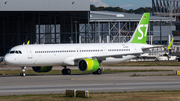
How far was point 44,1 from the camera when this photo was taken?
2474 inches

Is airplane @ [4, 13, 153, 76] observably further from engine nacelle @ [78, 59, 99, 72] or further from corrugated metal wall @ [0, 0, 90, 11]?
corrugated metal wall @ [0, 0, 90, 11]

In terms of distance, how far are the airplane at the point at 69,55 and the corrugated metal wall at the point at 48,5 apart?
2069 centimetres

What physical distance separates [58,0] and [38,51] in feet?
88.9

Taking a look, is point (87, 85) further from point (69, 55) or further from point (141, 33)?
point (141, 33)

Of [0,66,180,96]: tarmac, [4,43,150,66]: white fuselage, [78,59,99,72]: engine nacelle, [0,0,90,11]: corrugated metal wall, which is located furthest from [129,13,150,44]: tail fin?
[0,0,90,11]: corrugated metal wall

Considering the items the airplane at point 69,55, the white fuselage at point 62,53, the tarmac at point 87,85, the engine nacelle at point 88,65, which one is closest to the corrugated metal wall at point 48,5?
the airplane at point 69,55

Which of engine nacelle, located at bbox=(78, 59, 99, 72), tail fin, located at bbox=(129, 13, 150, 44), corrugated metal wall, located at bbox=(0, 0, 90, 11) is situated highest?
corrugated metal wall, located at bbox=(0, 0, 90, 11)

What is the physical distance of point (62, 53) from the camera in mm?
39125

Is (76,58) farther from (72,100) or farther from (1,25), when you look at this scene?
(1,25)

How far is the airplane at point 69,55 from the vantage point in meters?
36.9

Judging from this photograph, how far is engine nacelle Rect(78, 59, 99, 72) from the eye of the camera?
36.9 m

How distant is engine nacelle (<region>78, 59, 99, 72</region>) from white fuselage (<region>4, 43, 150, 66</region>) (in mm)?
1534

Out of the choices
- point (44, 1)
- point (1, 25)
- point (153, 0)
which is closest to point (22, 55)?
point (44, 1)

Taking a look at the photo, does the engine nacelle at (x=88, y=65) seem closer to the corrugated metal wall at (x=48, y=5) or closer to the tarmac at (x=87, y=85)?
the tarmac at (x=87, y=85)
